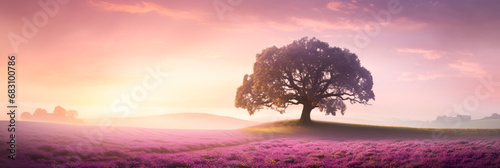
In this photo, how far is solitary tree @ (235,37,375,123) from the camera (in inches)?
1909

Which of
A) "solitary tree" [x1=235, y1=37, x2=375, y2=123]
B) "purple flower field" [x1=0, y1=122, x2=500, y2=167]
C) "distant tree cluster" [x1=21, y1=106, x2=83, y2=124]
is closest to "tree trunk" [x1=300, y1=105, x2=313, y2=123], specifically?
"solitary tree" [x1=235, y1=37, x2=375, y2=123]

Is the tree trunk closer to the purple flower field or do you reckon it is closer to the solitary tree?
the solitary tree

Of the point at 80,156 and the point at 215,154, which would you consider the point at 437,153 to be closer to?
the point at 215,154

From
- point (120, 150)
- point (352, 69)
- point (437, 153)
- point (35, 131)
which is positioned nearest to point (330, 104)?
point (352, 69)

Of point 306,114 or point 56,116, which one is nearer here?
point 306,114

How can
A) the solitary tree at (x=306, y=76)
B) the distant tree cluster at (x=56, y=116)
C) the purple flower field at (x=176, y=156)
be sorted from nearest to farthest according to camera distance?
1. the purple flower field at (x=176, y=156)
2. the solitary tree at (x=306, y=76)
3. the distant tree cluster at (x=56, y=116)

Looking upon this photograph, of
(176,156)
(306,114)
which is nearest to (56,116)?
(306,114)

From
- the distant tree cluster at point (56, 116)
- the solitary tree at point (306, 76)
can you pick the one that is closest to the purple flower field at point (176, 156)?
the solitary tree at point (306, 76)

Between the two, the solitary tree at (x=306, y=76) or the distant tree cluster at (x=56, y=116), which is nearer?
the solitary tree at (x=306, y=76)

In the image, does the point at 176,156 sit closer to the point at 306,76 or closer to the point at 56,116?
the point at 306,76

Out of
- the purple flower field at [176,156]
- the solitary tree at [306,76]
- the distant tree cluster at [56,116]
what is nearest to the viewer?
the purple flower field at [176,156]

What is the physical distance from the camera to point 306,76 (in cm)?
4984

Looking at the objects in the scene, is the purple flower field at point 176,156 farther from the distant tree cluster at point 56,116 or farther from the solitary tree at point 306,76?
the distant tree cluster at point 56,116

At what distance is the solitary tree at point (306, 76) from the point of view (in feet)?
159
